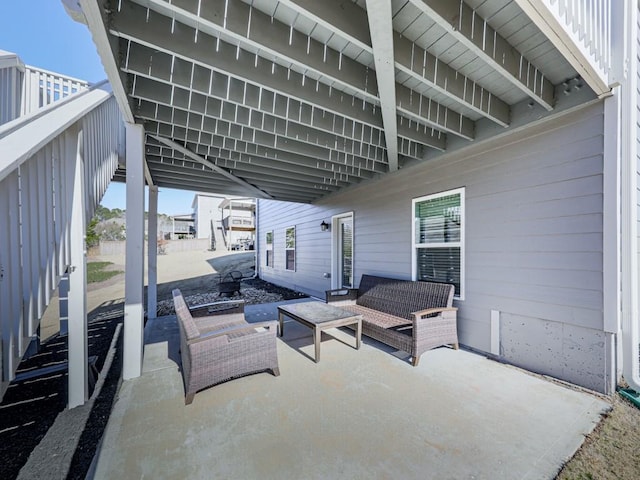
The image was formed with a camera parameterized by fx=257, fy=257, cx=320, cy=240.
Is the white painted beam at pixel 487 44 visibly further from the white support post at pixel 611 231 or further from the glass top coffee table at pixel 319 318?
the glass top coffee table at pixel 319 318

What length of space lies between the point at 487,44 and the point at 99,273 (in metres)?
14.5

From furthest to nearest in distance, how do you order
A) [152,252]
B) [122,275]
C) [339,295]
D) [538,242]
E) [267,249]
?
[122,275] → [267,249] → [152,252] → [339,295] → [538,242]

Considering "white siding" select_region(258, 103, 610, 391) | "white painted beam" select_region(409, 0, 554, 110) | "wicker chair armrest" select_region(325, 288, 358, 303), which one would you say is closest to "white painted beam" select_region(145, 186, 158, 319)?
"wicker chair armrest" select_region(325, 288, 358, 303)

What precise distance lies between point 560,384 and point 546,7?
3254mm

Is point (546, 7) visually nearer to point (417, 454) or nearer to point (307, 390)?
point (417, 454)

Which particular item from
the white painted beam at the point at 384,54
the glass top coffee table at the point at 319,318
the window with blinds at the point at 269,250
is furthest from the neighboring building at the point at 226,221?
the white painted beam at the point at 384,54

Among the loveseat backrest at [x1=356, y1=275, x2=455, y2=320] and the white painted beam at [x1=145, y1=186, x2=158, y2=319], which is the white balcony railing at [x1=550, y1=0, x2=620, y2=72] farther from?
the white painted beam at [x1=145, y1=186, x2=158, y2=319]

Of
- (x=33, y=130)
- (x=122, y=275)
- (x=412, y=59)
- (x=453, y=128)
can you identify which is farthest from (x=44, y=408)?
(x=122, y=275)

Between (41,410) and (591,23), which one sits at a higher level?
(591,23)

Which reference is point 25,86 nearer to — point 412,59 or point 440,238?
point 412,59

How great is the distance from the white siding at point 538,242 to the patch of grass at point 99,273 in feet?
40.7

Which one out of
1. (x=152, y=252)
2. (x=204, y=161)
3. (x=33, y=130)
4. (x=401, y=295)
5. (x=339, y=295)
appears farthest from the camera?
(x=152, y=252)

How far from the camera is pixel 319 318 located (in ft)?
11.0

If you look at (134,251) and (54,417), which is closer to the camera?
(54,417)
